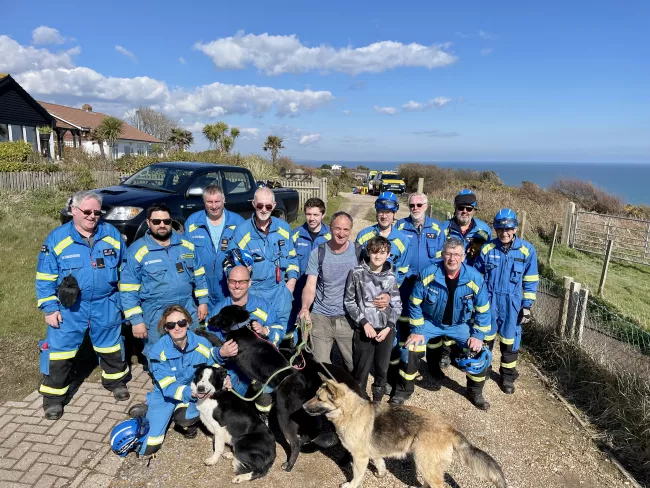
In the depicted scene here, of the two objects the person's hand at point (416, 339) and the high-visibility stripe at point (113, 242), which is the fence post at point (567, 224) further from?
the high-visibility stripe at point (113, 242)

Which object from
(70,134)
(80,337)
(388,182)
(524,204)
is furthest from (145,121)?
(80,337)

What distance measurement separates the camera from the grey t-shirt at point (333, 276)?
413cm

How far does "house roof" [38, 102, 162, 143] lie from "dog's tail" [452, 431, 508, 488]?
41.1m

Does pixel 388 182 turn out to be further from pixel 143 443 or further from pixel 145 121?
pixel 145 121

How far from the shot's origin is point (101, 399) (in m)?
4.29

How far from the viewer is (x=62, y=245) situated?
154 inches

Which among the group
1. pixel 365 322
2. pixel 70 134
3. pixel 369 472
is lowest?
pixel 369 472

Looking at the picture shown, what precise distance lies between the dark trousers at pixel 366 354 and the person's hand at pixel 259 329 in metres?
0.90

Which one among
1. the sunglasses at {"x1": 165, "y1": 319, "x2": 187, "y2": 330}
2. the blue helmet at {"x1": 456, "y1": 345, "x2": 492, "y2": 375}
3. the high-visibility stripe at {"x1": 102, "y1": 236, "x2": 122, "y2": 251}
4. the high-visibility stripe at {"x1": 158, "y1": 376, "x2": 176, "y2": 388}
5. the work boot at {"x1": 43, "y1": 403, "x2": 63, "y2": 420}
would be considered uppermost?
the high-visibility stripe at {"x1": 102, "y1": 236, "x2": 122, "y2": 251}

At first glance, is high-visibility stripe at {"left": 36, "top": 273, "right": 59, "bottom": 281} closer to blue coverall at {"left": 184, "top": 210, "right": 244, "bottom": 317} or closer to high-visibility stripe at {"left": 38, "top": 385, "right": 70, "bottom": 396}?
high-visibility stripe at {"left": 38, "top": 385, "right": 70, "bottom": 396}

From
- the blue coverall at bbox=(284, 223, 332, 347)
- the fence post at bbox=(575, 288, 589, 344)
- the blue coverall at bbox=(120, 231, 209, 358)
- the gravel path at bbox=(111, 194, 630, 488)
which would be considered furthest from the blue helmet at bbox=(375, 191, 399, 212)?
the fence post at bbox=(575, 288, 589, 344)

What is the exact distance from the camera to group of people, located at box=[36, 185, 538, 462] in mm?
3877

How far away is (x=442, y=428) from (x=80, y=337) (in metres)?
3.55

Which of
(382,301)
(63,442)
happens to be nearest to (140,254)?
(63,442)
